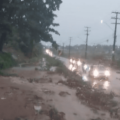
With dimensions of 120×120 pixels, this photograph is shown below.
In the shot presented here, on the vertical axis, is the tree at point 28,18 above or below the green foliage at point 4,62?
above

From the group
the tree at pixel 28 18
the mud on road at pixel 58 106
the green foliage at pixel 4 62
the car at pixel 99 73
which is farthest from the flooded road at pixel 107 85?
the tree at pixel 28 18

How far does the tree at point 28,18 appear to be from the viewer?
27016 mm

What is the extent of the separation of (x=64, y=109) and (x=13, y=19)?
2201 cm

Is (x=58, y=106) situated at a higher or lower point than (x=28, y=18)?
lower

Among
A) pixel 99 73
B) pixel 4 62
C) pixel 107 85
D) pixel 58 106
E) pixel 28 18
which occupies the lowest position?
pixel 58 106

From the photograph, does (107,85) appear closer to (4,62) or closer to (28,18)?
(4,62)

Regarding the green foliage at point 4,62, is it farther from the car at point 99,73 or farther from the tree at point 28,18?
the car at point 99,73

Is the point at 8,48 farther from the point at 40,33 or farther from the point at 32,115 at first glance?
the point at 32,115

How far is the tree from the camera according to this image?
27016 millimetres

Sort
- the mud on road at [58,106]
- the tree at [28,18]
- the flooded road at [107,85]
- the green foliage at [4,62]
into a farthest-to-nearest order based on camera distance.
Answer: the tree at [28,18] → the green foliage at [4,62] → the flooded road at [107,85] → the mud on road at [58,106]

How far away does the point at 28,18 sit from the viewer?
31016 mm

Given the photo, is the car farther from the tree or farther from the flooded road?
the tree

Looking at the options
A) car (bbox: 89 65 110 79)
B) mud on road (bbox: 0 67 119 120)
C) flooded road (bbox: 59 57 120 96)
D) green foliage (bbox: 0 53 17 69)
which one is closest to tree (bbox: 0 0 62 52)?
green foliage (bbox: 0 53 17 69)

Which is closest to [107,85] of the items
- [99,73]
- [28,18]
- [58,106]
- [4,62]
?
[99,73]
